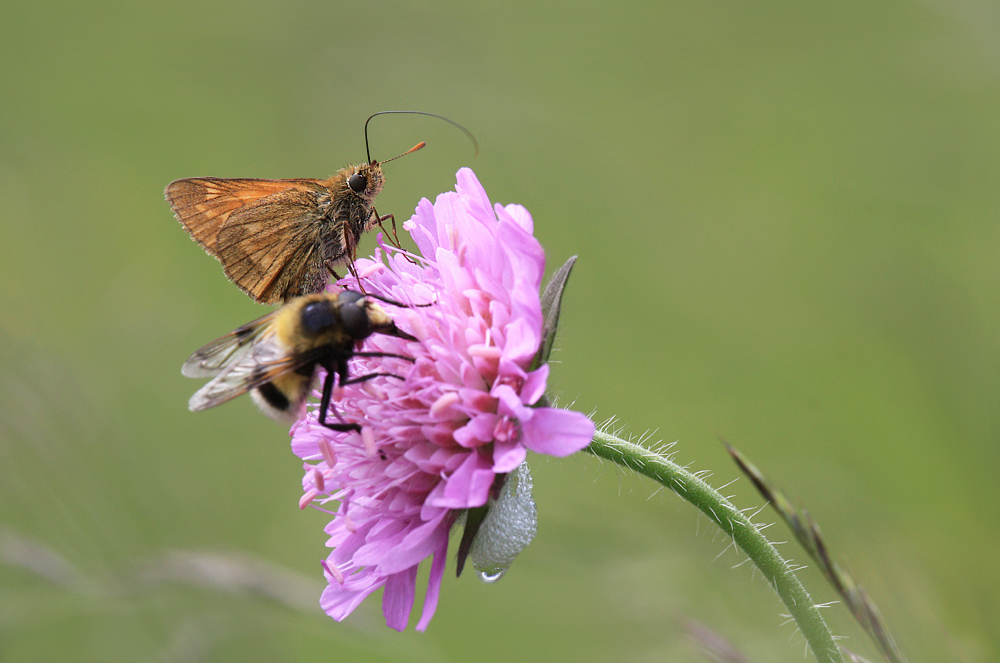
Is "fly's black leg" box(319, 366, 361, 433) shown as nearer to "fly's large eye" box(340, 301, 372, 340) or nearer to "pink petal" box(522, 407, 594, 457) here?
"fly's large eye" box(340, 301, 372, 340)

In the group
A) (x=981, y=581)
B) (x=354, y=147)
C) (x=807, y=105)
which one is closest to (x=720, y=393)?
(x=807, y=105)

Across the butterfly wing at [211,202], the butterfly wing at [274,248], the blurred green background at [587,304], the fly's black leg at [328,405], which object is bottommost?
the blurred green background at [587,304]

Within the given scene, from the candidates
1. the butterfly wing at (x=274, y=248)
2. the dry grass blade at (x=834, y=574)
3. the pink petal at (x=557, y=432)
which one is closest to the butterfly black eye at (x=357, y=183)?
the butterfly wing at (x=274, y=248)

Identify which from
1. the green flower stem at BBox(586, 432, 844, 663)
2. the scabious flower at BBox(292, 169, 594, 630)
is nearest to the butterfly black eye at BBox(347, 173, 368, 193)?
the scabious flower at BBox(292, 169, 594, 630)

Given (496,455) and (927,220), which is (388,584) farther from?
(927,220)

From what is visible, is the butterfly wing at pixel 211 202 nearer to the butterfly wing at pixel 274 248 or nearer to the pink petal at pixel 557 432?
the butterfly wing at pixel 274 248

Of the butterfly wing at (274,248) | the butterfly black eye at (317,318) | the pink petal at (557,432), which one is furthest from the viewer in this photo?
Result: the butterfly wing at (274,248)
